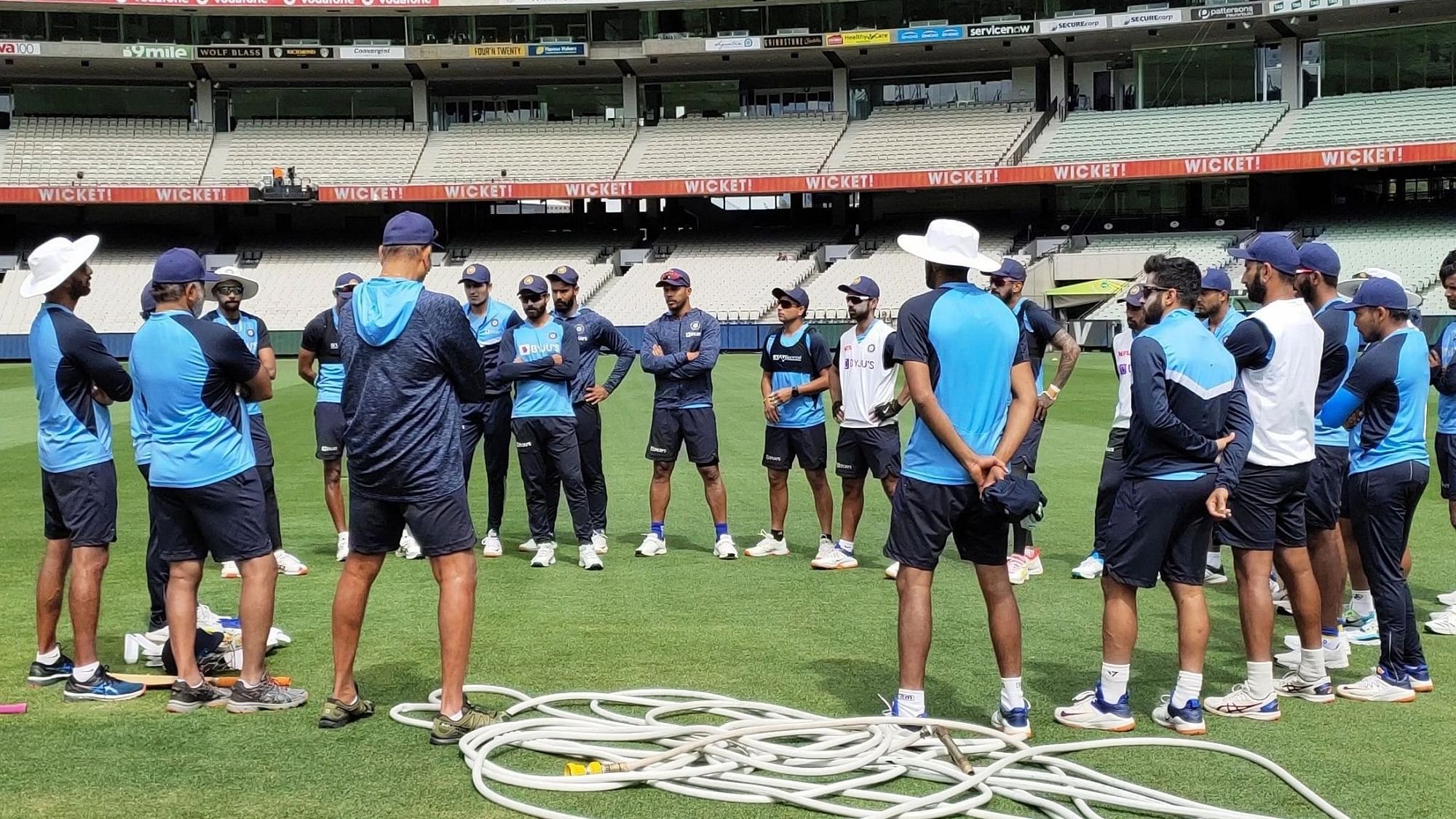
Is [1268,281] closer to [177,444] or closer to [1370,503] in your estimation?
[1370,503]

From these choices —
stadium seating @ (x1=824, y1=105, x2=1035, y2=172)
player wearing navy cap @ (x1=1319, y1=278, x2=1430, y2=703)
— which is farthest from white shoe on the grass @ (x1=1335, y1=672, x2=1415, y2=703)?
stadium seating @ (x1=824, y1=105, x2=1035, y2=172)

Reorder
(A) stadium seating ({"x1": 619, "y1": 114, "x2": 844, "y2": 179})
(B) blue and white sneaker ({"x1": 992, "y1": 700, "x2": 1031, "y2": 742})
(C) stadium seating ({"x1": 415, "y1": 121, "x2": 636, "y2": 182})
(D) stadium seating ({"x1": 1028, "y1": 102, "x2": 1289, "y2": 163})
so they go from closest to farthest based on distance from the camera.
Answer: (B) blue and white sneaker ({"x1": 992, "y1": 700, "x2": 1031, "y2": 742}) < (D) stadium seating ({"x1": 1028, "y1": 102, "x2": 1289, "y2": 163}) < (A) stadium seating ({"x1": 619, "y1": 114, "x2": 844, "y2": 179}) < (C) stadium seating ({"x1": 415, "y1": 121, "x2": 636, "y2": 182})

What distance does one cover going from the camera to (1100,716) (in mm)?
5645

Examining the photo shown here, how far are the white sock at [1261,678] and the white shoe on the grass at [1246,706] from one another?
0.06ft

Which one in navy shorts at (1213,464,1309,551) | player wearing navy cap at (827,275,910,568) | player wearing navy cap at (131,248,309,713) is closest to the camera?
player wearing navy cap at (131,248,309,713)

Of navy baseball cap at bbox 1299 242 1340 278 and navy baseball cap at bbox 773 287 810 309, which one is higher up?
navy baseball cap at bbox 1299 242 1340 278

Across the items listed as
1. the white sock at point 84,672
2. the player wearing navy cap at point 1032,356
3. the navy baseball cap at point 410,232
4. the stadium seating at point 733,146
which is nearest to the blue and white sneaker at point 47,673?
the white sock at point 84,672

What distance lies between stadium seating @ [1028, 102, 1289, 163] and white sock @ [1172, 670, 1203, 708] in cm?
4211

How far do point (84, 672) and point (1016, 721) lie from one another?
4.25 metres

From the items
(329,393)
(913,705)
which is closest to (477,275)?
(329,393)

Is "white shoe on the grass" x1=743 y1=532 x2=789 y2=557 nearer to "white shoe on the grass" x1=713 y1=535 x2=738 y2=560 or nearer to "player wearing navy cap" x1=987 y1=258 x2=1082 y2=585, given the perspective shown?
"white shoe on the grass" x1=713 y1=535 x2=738 y2=560

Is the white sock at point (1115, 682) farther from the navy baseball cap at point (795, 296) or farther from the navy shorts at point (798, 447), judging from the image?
the navy baseball cap at point (795, 296)

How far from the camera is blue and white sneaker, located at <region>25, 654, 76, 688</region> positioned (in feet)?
20.7

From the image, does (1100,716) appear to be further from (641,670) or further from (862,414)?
(862,414)
